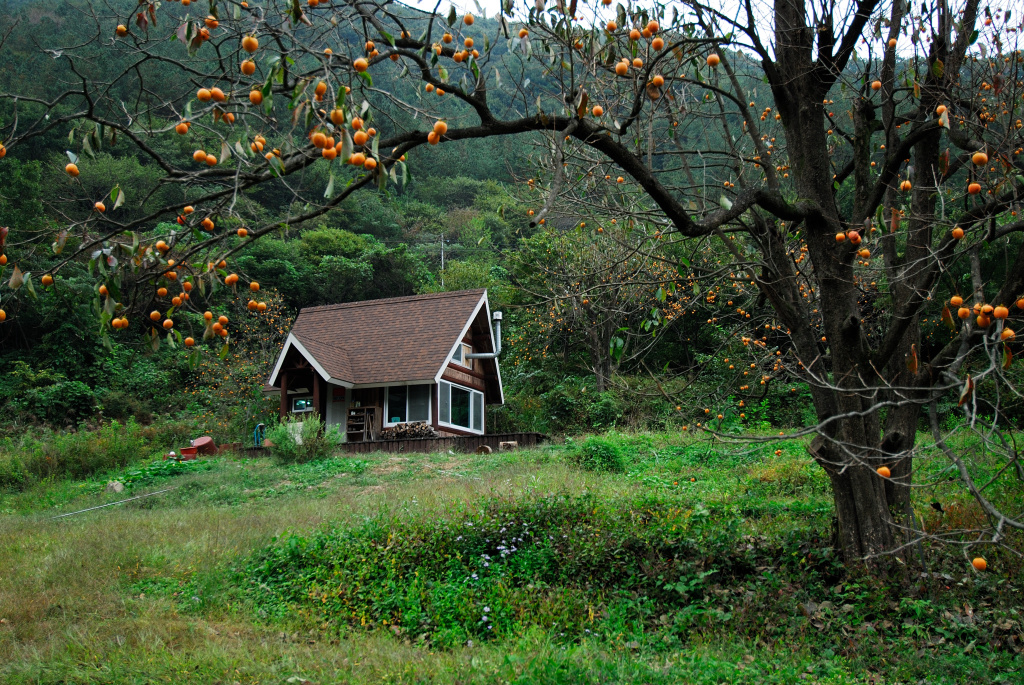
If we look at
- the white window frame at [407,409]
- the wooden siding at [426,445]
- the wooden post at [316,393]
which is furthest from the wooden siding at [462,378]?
the wooden post at [316,393]

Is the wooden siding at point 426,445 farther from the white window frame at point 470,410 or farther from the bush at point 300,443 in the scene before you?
the white window frame at point 470,410

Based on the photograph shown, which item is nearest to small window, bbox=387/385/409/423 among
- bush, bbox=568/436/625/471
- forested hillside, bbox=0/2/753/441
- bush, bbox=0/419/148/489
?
forested hillside, bbox=0/2/753/441

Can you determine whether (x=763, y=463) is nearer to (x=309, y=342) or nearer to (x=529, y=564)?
(x=529, y=564)

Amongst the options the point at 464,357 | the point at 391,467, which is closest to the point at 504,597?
the point at 391,467

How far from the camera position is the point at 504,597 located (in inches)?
265

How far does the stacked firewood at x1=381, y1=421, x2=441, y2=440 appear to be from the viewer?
69.7ft

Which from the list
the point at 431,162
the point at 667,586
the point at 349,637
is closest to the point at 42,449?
the point at 349,637

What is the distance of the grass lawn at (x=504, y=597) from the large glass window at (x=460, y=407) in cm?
1260

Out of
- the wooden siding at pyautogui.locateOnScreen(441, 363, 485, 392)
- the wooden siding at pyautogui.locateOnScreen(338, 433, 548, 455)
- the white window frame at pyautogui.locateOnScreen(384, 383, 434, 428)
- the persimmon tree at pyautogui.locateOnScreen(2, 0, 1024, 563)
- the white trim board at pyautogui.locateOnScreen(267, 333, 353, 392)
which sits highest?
the persimmon tree at pyautogui.locateOnScreen(2, 0, 1024, 563)

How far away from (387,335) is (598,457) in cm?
1237

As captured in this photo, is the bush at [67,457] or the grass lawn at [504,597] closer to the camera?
the grass lawn at [504,597]

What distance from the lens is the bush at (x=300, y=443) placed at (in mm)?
16078

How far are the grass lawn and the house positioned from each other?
11.0 m

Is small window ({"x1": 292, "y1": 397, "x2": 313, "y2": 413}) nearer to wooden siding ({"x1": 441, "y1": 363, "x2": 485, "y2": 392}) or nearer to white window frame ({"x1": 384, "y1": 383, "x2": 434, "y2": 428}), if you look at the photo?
white window frame ({"x1": 384, "y1": 383, "x2": 434, "y2": 428})
